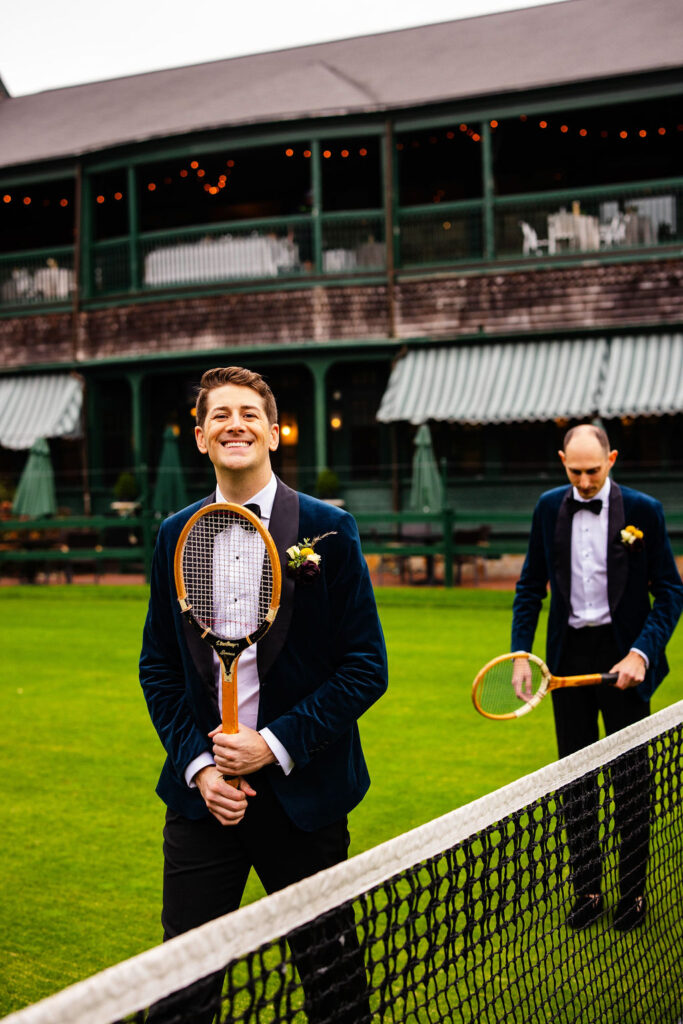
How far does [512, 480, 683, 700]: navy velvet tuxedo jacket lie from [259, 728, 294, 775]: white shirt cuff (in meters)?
2.37

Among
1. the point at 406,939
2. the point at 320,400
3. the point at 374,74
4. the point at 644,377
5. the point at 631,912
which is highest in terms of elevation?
the point at 374,74

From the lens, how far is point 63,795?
23.7 ft

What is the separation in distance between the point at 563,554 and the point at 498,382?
54.1 feet

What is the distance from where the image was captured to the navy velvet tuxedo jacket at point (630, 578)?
4969mm

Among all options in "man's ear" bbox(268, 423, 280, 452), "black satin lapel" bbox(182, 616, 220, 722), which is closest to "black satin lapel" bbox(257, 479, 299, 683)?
"black satin lapel" bbox(182, 616, 220, 722)

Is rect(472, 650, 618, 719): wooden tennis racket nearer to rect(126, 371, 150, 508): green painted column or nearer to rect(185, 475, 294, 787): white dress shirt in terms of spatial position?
rect(185, 475, 294, 787): white dress shirt

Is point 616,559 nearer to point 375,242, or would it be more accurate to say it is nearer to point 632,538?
point 632,538

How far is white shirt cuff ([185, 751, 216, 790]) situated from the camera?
3.05 meters

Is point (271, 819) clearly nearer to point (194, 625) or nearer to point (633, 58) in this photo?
point (194, 625)

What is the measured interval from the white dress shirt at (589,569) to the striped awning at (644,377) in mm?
15062

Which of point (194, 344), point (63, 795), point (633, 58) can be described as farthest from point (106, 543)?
point (63, 795)

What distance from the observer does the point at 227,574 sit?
10.2 ft

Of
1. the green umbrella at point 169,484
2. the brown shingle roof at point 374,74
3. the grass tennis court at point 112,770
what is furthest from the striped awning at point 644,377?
the green umbrella at point 169,484

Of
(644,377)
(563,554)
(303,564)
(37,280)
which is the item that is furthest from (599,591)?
(37,280)
